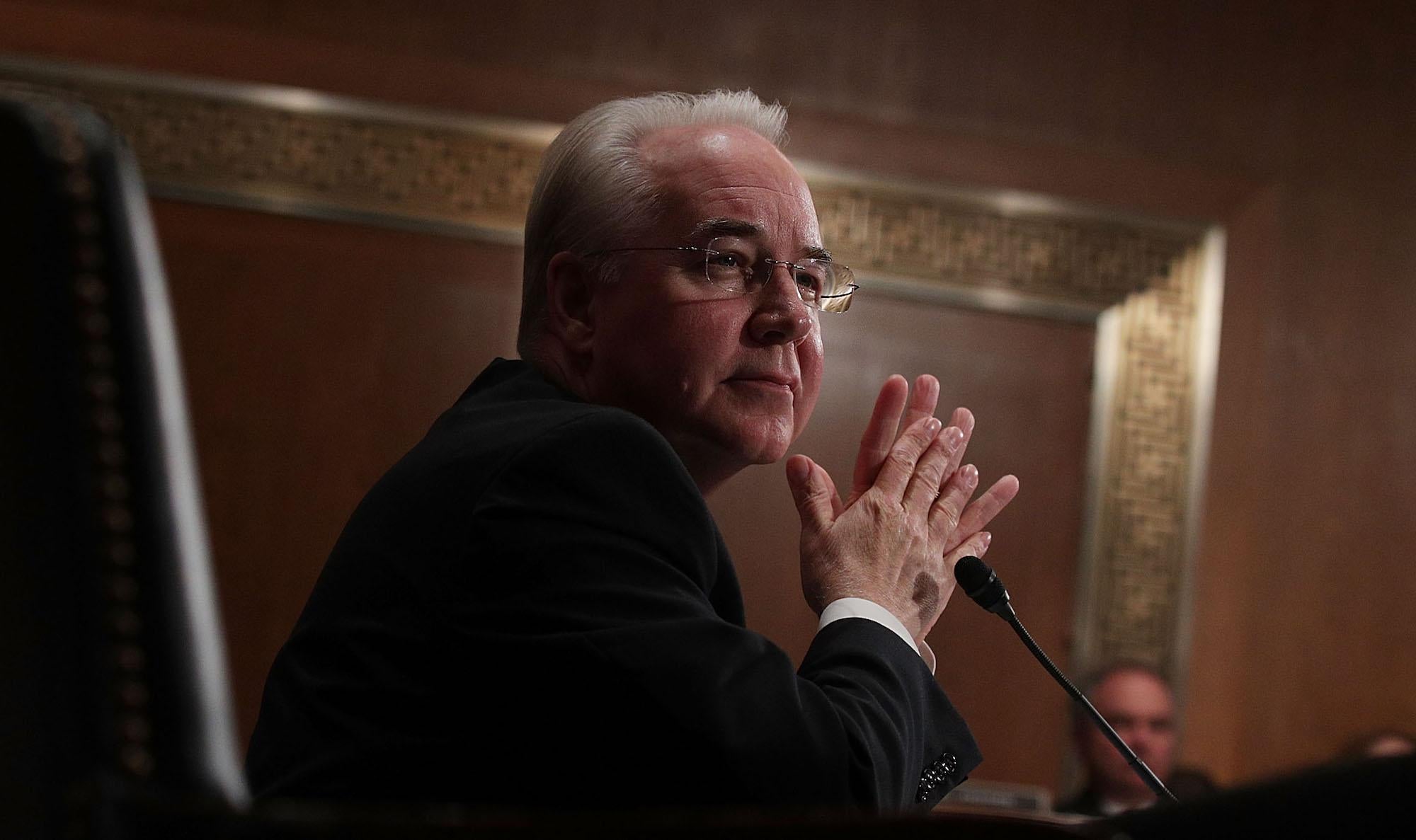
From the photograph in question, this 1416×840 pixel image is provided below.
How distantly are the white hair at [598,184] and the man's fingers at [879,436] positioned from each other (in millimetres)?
→ 362

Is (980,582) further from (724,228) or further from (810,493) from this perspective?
(724,228)

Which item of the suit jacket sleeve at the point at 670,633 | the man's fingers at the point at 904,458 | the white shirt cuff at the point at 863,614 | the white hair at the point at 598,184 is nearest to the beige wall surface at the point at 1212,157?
the white hair at the point at 598,184

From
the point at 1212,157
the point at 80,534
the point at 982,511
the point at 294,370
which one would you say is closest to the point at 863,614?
the point at 982,511

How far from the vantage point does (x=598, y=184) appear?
1807mm

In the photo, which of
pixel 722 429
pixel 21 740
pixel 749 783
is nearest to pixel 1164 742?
pixel 722 429

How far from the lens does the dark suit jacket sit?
3.68 feet

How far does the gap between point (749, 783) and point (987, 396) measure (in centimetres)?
347

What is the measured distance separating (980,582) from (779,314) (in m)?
0.40


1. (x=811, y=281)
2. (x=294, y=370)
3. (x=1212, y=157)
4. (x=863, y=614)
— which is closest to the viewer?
(x=863, y=614)

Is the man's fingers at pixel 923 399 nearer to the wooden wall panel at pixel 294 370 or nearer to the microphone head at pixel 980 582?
the microphone head at pixel 980 582

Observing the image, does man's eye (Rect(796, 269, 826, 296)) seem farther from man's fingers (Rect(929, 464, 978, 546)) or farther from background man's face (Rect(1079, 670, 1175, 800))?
background man's face (Rect(1079, 670, 1175, 800))

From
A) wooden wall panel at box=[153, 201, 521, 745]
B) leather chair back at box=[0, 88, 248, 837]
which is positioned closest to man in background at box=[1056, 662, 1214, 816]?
wooden wall panel at box=[153, 201, 521, 745]

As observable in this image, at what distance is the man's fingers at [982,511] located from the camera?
1740mm

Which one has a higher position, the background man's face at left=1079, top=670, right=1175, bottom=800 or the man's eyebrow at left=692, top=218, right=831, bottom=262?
the man's eyebrow at left=692, top=218, right=831, bottom=262
